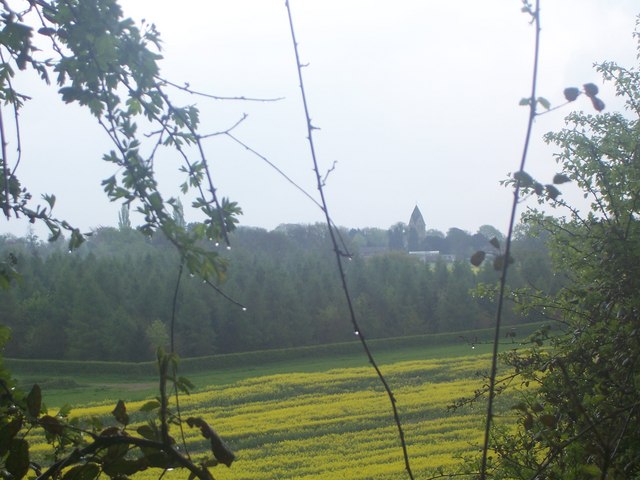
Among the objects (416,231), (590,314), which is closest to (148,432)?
(416,231)

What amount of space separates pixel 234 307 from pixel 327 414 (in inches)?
423

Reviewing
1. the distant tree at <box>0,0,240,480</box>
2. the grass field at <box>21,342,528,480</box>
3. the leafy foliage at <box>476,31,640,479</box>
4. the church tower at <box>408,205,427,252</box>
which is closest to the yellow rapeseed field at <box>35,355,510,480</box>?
the grass field at <box>21,342,528,480</box>

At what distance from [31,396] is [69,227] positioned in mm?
715

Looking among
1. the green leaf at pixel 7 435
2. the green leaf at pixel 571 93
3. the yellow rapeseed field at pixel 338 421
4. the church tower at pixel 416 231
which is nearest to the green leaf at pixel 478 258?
the green leaf at pixel 571 93

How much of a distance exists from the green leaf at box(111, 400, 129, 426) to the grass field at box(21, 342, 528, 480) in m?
6.25

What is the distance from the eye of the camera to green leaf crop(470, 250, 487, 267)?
1035mm

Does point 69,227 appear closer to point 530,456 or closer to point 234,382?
point 530,456

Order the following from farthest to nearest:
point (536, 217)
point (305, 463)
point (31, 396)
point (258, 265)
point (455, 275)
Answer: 1. point (258, 265)
2. point (455, 275)
3. point (305, 463)
4. point (536, 217)
5. point (31, 396)

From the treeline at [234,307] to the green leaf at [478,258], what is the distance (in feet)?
80.3

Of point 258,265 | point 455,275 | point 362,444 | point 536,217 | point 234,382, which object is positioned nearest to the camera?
point 536,217

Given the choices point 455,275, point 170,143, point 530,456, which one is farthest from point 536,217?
point 455,275

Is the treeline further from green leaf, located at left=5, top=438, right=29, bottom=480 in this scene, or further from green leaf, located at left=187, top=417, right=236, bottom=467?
green leaf, located at left=187, top=417, right=236, bottom=467

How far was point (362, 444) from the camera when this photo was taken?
13930mm

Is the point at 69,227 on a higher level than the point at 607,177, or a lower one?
lower
